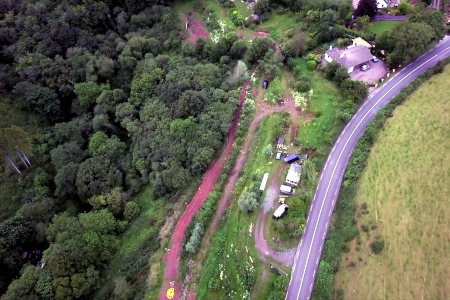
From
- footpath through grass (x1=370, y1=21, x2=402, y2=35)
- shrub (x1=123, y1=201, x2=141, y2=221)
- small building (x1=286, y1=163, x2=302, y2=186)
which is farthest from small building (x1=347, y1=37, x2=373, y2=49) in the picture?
shrub (x1=123, y1=201, x2=141, y2=221)

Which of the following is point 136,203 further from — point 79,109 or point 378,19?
point 378,19

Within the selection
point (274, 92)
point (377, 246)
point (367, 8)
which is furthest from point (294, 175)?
point (367, 8)

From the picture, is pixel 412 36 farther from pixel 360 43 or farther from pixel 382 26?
pixel 382 26

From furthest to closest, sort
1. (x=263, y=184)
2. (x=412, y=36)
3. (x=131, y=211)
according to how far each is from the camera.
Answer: (x=412, y=36) → (x=131, y=211) → (x=263, y=184)

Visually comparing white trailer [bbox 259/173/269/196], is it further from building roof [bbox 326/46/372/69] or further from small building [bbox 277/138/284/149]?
building roof [bbox 326/46/372/69]

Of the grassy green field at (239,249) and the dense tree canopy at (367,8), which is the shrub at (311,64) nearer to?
the dense tree canopy at (367,8)

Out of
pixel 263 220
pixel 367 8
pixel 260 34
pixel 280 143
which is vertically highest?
pixel 367 8
